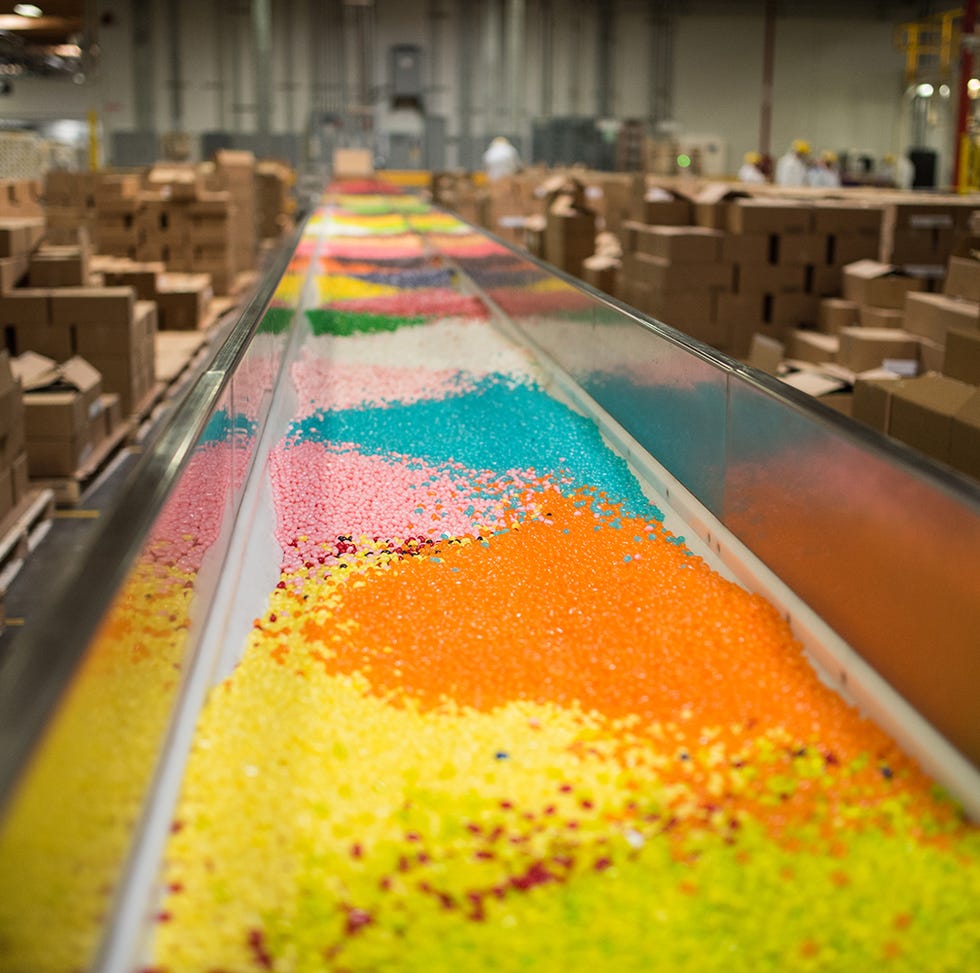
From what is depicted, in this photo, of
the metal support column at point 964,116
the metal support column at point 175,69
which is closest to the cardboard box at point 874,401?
the metal support column at point 964,116

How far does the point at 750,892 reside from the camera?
4.01 ft

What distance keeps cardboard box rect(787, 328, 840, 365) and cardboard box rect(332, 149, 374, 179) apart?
1263cm

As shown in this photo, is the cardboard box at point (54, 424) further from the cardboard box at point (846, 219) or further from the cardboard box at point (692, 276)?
the cardboard box at point (846, 219)

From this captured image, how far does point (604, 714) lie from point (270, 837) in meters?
0.53

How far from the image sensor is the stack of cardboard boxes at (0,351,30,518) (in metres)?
3.62

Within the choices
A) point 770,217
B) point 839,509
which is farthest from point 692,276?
point 839,509

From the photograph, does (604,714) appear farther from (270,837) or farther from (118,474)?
(118,474)

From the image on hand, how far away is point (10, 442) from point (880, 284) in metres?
3.96

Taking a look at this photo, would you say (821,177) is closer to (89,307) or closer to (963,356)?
(89,307)

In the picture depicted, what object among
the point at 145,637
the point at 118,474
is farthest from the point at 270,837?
the point at 118,474

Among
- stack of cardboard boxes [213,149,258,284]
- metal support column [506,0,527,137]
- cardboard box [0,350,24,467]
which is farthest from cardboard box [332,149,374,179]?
cardboard box [0,350,24,467]

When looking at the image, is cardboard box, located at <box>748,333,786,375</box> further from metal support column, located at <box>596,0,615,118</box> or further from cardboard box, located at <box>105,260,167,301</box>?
metal support column, located at <box>596,0,615,118</box>

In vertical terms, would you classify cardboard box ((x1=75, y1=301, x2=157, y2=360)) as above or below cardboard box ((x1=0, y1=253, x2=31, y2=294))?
below

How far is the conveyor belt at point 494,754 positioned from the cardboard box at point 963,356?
1.08m
